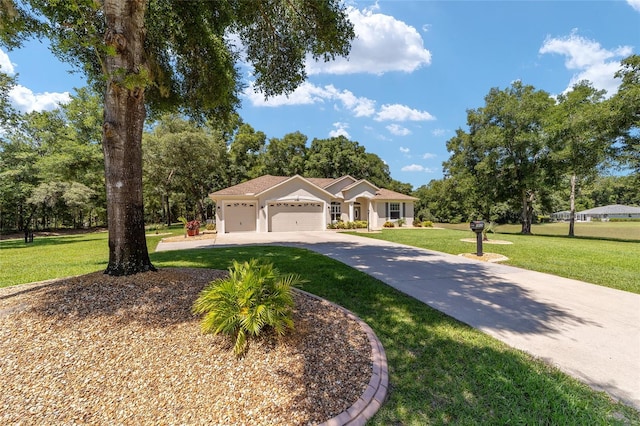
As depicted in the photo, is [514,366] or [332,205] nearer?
[514,366]

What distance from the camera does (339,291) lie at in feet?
17.2

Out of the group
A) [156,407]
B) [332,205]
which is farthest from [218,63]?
[332,205]

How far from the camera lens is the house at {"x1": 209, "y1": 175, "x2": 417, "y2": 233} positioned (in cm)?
1967

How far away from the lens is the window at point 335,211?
78.6 ft

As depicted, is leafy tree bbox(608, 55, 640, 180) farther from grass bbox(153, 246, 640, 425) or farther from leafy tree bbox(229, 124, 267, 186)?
leafy tree bbox(229, 124, 267, 186)

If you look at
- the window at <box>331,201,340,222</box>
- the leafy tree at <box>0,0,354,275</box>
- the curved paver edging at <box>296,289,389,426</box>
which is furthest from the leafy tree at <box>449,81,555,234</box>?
the curved paver edging at <box>296,289,389,426</box>

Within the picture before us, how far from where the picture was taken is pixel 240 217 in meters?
19.9

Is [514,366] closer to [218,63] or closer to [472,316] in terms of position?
[472,316]

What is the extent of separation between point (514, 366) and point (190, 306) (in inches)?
157

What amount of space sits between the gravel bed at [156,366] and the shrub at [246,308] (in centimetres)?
16

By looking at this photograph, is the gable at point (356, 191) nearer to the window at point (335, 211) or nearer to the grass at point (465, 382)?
the window at point (335, 211)

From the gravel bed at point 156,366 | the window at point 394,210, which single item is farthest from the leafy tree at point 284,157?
the gravel bed at point 156,366

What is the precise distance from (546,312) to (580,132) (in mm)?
18339

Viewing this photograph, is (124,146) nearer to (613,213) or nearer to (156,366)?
(156,366)
